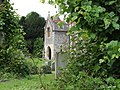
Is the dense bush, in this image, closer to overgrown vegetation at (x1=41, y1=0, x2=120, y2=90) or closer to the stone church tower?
overgrown vegetation at (x1=41, y1=0, x2=120, y2=90)

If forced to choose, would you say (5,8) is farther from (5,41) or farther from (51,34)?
(51,34)

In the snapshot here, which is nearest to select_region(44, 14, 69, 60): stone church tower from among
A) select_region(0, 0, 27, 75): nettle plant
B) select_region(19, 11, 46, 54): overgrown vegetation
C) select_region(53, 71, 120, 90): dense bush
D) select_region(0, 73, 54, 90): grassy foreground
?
select_region(19, 11, 46, 54): overgrown vegetation

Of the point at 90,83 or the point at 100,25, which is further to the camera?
the point at 90,83

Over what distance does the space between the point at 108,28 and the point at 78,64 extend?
109cm

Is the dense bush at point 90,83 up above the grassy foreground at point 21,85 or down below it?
above

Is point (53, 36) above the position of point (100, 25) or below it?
below

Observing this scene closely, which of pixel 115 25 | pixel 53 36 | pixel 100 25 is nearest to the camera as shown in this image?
pixel 115 25

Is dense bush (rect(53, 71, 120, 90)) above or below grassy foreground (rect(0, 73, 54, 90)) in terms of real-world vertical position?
above

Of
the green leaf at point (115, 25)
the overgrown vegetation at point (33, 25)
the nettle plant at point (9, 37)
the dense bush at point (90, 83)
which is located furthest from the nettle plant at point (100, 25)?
the overgrown vegetation at point (33, 25)

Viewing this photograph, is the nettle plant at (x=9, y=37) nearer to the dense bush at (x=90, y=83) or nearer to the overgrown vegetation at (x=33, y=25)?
the dense bush at (x=90, y=83)

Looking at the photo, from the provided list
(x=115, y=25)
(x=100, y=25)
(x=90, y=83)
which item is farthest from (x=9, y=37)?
(x=115, y=25)

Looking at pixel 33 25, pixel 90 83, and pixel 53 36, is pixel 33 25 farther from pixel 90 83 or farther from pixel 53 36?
pixel 90 83

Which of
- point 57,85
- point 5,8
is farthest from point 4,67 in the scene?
point 57,85

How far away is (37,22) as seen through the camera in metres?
46.8
